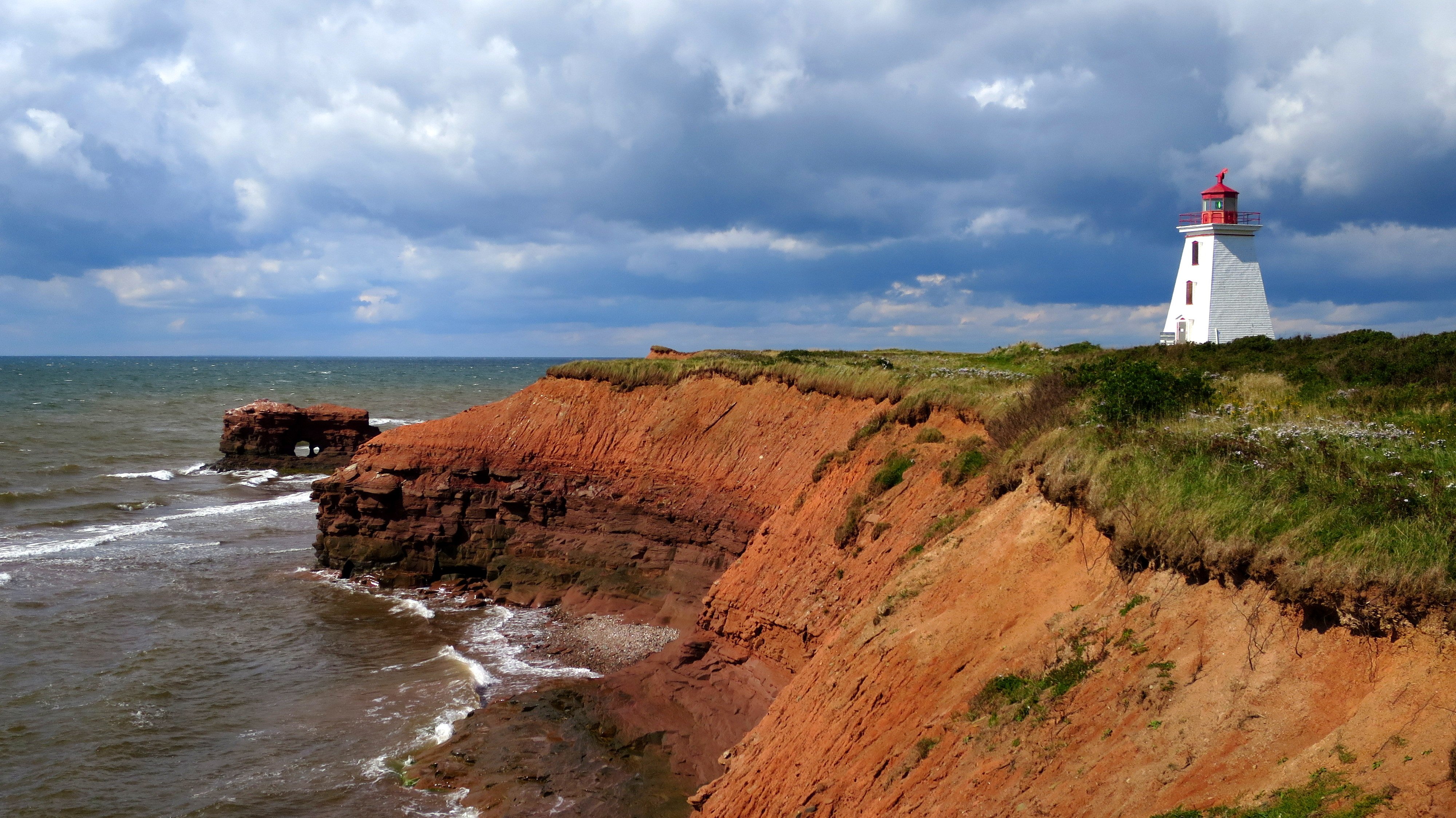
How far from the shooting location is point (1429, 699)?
5.72m

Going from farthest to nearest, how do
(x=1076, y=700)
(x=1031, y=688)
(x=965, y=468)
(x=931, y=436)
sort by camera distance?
(x=931, y=436), (x=965, y=468), (x=1031, y=688), (x=1076, y=700)

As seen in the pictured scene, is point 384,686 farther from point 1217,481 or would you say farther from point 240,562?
point 1217,481

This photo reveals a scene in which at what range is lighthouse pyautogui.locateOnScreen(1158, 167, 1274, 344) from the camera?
102ft

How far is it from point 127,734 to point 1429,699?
18527 mm

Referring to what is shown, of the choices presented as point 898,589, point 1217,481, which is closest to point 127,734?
point 898,589

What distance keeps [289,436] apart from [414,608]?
96.0 ft

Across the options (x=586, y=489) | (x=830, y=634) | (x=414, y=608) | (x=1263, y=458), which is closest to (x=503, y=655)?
(x=414, y=608)

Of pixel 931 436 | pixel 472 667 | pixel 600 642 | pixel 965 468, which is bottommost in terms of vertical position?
pixel 472 667

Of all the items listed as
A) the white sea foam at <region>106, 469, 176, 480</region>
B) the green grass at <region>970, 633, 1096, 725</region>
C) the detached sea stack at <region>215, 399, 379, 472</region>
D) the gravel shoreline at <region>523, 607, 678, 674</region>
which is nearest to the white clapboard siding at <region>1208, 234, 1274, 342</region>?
the gravel shoreline at <region>523, 607, 678, 674</region>

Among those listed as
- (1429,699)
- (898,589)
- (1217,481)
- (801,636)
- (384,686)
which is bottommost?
(384,686)

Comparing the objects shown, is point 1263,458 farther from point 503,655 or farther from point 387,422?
point 387,422

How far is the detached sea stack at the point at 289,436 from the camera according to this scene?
48.1 meters

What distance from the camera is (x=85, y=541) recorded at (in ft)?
101

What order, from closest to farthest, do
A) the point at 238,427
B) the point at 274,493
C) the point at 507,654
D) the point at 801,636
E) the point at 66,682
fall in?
the point at 801,636, the point at 66,682, the point at 507,654, the point at 274,493, the point at 238,427
